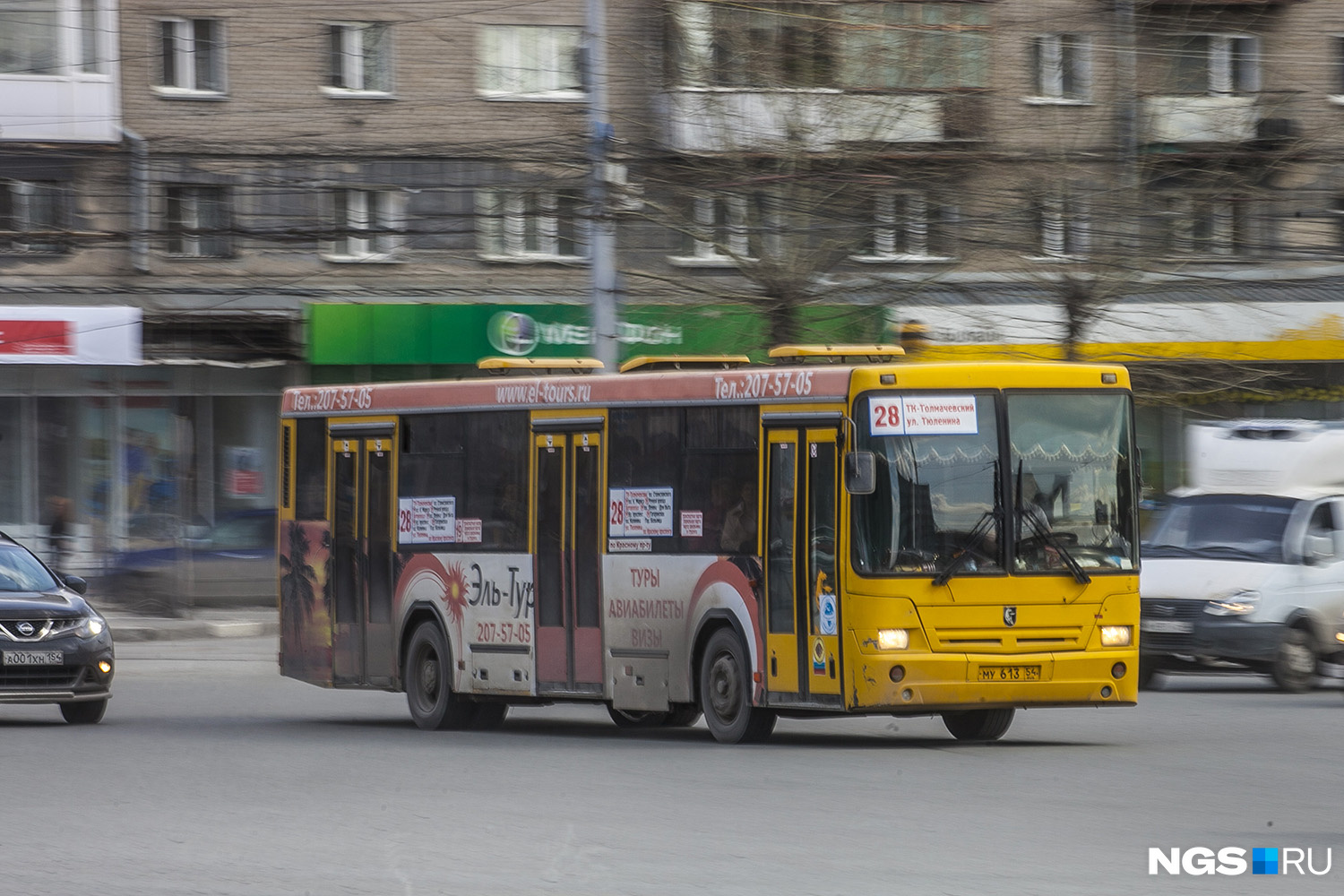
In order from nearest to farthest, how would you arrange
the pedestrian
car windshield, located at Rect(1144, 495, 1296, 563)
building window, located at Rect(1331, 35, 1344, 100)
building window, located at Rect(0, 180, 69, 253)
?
car windshield, located at Rect(1144, 495, 1296, 563) → the pedestrian → building window, located at Rect(0, 180, 69, 253) → building window, located at Rect(1331, 35, 1344, 100)

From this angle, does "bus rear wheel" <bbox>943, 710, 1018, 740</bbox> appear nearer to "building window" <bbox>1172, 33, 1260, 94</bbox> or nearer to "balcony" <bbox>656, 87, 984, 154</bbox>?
"balcony" <bbox>656, 87, 984, 154</bbox>

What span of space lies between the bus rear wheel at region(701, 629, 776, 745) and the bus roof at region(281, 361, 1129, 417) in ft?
5.37

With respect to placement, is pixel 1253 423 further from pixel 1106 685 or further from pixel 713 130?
pixel 713 130

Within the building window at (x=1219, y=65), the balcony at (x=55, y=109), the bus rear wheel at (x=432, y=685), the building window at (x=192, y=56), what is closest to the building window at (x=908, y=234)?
the building window at (x=1219, y=65)

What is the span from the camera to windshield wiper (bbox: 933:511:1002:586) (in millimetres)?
13898

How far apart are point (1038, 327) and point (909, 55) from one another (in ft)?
18.7

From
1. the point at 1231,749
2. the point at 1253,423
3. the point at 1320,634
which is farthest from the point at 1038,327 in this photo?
the point at 1231,749

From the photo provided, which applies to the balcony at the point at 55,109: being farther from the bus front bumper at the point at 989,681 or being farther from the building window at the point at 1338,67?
the bus front bumper at the point at 989,681

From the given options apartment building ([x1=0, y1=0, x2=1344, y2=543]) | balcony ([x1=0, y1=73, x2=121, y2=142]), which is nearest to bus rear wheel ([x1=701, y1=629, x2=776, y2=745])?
apartment building ([x1=0, y1=0, x2=1344, y2=543])

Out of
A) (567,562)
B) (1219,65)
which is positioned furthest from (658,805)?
(1219,65)

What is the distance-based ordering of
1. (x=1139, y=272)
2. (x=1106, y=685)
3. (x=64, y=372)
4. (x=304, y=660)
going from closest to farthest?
(x=1106, y=685) → (x=304, y=660) → (x=1139, y=272) → (x=64, y=372)

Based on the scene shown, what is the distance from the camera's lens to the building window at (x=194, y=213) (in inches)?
1410

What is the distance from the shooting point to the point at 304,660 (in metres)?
18.5

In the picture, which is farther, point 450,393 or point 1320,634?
point 1320,634
